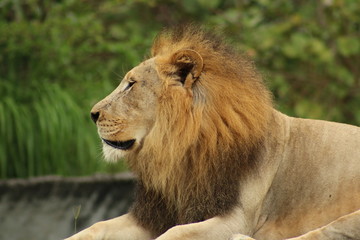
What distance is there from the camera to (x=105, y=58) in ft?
29.6

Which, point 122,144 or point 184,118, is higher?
point 184,118

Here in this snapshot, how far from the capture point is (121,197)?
22.5 ft

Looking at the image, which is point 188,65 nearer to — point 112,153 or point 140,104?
point 140,104

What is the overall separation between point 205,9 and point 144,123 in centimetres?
571

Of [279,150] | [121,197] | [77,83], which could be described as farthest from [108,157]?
[77,83]

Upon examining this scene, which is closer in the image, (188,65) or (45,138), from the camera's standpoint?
(188,65)

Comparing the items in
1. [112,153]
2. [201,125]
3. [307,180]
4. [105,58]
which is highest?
[201,125]

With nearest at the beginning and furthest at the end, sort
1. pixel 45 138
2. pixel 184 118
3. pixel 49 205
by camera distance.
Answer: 1. pixel 184 118
2. pixel 49 205
3. pixel 45 138

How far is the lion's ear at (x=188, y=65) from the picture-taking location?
414 centimetres

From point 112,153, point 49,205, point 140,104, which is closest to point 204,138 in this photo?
point 140,104

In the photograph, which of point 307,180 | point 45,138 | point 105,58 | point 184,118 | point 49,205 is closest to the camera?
point 184,118

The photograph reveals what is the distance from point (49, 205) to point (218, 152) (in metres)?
2.89

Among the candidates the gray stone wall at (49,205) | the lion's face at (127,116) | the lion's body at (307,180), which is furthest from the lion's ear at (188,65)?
the gray stone wall at (49,205)

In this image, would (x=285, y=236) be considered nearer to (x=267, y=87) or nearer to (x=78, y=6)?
(x=267, y=87)
